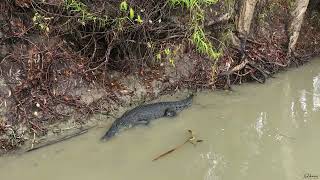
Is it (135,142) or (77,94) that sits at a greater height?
(77,94)

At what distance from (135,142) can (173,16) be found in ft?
7.42

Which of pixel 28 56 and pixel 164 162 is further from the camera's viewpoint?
pixel 28 56

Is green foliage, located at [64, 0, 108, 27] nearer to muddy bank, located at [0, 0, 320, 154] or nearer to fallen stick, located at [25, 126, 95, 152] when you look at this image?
muddy bank, located at [0, 0, 320, 154]

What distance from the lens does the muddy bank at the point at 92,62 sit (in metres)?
7.04

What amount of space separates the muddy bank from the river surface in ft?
1.49

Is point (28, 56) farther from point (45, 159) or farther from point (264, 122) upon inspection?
point (264, 122)

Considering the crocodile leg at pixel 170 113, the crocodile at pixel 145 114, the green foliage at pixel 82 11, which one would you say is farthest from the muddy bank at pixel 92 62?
the crocodile leg at pixel 170 113

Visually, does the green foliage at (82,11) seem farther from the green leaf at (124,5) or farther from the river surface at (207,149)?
the river surface at (207,149)

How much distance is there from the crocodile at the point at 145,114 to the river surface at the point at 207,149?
10cm

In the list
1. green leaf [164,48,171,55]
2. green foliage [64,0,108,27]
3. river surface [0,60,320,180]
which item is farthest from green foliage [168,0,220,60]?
green foliage [64,0,108,27]

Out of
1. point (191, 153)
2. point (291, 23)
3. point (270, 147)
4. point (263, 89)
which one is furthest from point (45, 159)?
point (291, 23)

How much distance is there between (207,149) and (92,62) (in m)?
2.31

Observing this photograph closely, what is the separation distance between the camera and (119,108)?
7.68 metres

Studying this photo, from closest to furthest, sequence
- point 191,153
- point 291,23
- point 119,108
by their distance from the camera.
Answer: point 191,153 < point 119,108 < point 291,23
